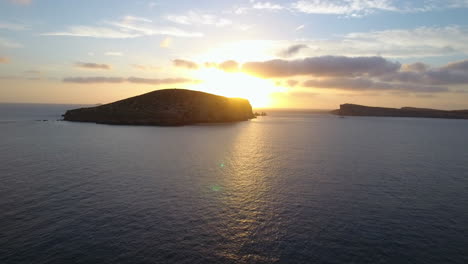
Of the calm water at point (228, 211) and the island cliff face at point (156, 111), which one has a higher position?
the island cliff face at point (156, 111)

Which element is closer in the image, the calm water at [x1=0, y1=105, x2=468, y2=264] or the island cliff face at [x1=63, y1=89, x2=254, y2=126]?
the calm water at [x1=0, y1=105, x2=468, y2=264]

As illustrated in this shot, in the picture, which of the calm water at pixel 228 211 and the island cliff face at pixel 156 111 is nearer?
the calm water at pixel 228 211

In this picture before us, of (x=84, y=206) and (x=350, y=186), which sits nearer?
(x=84, y=206)

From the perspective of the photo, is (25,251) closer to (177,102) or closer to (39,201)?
(39,201)

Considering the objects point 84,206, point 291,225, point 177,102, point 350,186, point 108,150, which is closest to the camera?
point 291,225

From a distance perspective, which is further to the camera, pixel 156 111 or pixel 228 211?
pixel 156 111

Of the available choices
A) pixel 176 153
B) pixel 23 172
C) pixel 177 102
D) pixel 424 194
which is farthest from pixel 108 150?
pixel 177 102

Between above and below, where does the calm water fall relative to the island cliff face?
below

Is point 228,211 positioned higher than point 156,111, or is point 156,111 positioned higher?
point 156,111
